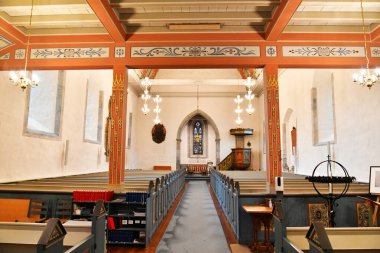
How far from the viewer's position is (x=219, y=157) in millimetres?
17359

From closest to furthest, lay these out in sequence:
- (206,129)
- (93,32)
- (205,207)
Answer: (93,32), (205,207), (206,129)

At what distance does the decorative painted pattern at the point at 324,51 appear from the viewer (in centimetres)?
560

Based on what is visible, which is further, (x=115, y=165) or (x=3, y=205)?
(x=115, y=165)

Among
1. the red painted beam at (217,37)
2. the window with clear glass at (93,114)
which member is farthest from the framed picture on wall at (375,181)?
the window with clear glass at (93,114)

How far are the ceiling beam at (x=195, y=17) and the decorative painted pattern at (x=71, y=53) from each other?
2.95 ft

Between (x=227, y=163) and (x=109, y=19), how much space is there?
12.7 metres

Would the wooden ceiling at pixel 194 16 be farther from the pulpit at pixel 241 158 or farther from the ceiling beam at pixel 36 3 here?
the pulpit at pixel 241 158

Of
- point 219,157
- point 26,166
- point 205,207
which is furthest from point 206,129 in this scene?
point 26,166

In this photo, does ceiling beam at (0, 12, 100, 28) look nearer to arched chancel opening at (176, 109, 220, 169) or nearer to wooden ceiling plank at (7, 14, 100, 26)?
wooden ceiling plank at (7, 14, 100, 26)

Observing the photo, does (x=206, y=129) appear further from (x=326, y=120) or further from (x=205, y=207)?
(x=205, y=207)

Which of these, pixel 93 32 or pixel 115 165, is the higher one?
pixel 93 32

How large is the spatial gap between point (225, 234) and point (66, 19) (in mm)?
5234

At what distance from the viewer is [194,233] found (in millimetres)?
4988

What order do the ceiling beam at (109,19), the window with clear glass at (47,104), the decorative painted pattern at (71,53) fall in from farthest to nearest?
the window with clear glass at (47,104) < the decorative painted pattern at (71,53) < the ceiling beam at (109,19)
